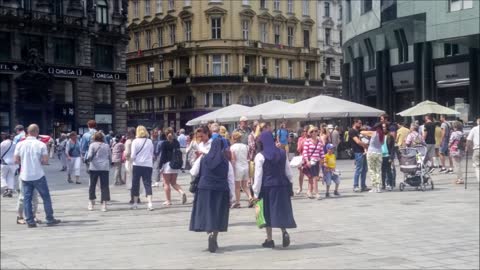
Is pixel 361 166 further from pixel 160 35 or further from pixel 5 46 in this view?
pixel 160 35

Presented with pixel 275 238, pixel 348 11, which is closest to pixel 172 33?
pixel 348 11

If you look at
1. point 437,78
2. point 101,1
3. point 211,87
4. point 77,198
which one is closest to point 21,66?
point 101,1

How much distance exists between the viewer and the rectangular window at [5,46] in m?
47.7

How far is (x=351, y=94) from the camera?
5591cm

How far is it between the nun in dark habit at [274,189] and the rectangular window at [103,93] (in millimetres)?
46595

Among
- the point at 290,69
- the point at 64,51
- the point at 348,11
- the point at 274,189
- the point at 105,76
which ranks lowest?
the point at 274,189

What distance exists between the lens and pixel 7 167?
1723 cm

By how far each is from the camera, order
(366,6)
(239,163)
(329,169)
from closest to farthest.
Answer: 1. (239,163)
2. (329,169)
3. (366,6)

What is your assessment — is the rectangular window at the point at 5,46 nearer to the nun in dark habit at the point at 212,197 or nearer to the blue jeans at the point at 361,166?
the blue jeans at the point at 361,166

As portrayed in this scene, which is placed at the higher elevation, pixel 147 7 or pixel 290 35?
pixel 147 7

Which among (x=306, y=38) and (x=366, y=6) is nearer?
(x=366, y=6)

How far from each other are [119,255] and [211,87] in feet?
196

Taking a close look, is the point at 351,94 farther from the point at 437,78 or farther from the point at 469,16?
the point at 469,16

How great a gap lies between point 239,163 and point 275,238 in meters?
4.43
